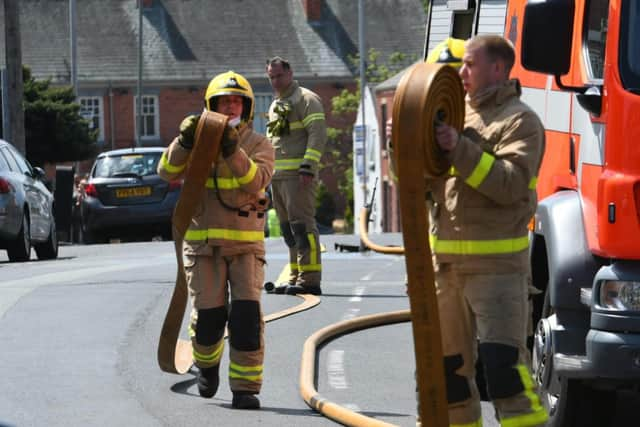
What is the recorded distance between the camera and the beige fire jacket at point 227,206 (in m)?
8.52

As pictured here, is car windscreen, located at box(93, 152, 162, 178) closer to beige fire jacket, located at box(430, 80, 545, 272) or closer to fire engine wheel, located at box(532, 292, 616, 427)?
fire engine wheel, located at box(532, 292, 616, 427)

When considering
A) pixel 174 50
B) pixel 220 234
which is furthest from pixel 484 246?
pixel 174 50

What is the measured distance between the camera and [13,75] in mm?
32844

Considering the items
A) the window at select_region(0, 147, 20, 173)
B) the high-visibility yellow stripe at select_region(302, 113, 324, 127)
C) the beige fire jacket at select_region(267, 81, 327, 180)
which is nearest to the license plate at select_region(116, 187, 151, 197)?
the window at select_region(0, 147, 20, 173)

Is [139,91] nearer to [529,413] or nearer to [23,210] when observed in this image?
[23,210]

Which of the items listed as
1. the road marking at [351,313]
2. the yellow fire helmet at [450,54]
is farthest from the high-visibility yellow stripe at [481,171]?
the road marking at [351,313]

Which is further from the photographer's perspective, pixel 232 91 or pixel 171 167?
pixel 232 91

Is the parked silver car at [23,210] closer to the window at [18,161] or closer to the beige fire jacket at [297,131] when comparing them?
the window at [18,161]

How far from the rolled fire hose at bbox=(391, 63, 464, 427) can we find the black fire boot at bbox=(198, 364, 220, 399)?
8.51ft

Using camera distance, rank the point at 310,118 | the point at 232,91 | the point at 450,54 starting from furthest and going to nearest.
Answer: the point at 310,118 < the point at 232,91 < the point at 450,54

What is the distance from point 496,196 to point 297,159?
753 centimetres

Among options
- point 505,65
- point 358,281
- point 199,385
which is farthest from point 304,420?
point 358,281

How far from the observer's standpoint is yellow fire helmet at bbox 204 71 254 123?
866 centimetres

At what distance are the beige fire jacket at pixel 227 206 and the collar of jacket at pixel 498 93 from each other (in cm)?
220
